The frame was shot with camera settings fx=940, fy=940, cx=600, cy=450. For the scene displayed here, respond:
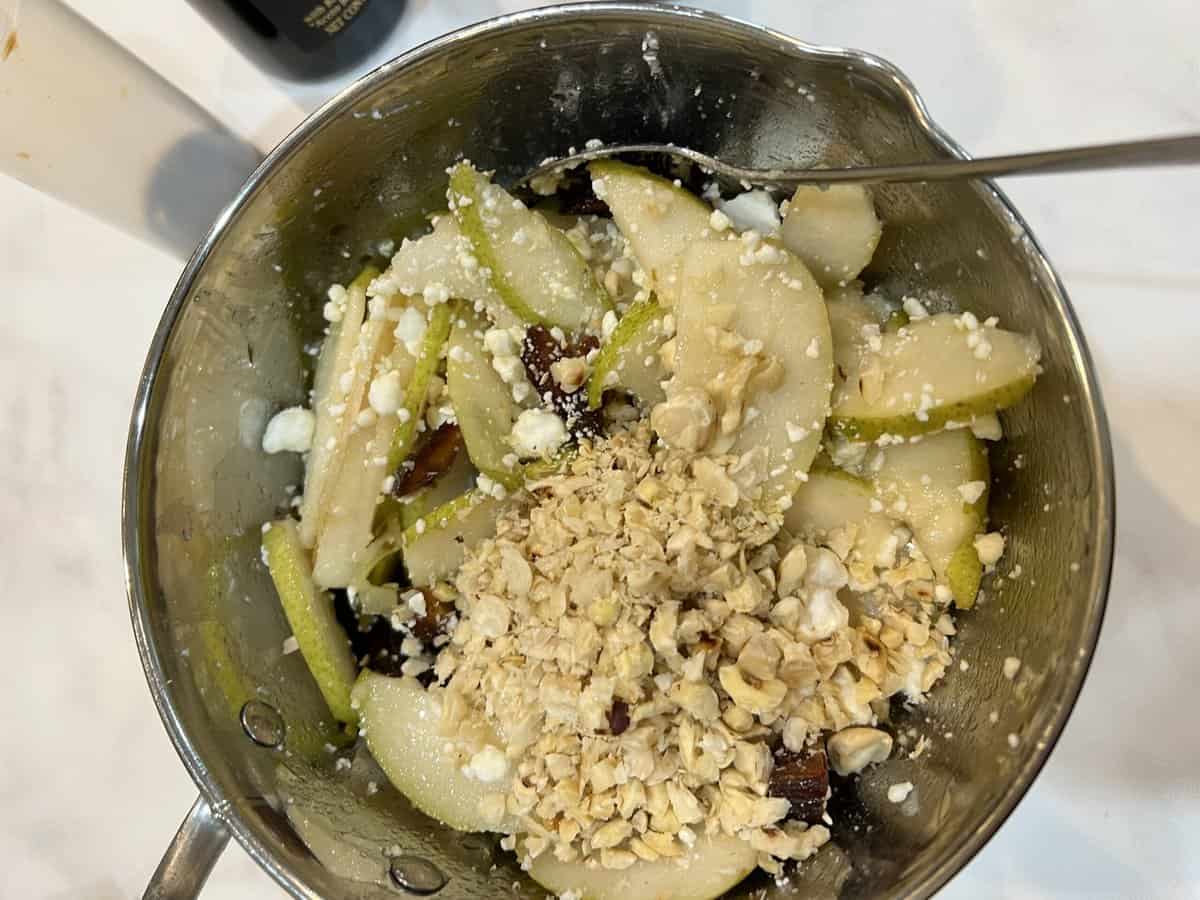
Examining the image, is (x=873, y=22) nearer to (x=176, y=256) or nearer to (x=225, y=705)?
(x=176, y=256)

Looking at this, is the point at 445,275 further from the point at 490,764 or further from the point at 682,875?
the point at 682,875

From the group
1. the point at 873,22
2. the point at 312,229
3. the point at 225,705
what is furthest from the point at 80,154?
the point at 873,22

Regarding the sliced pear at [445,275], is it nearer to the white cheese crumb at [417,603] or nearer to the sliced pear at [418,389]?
the sliced pear at [418,389]

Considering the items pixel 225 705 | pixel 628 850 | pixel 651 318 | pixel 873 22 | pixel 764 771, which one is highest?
pixel 873 22

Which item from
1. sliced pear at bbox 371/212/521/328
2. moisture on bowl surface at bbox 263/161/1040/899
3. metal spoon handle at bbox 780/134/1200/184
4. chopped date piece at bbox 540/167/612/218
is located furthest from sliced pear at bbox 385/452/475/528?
metal spoon handle at bbox 780/134/1200/184

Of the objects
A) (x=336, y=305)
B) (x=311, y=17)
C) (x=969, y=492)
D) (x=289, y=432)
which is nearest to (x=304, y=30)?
(x=311, y=17)

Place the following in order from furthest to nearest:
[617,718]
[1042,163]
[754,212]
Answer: [754,212] < [617,718] < [1042,163]
